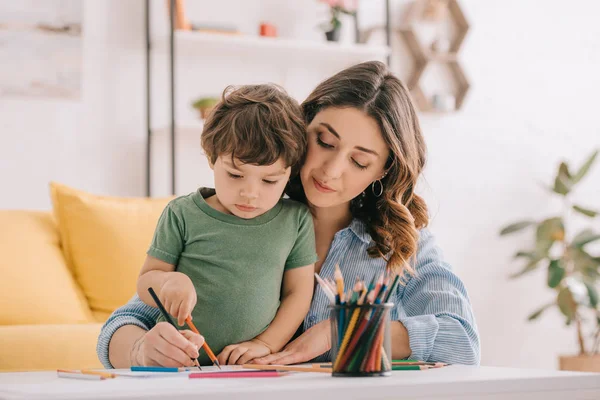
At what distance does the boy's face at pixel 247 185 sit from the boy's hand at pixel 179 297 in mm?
197

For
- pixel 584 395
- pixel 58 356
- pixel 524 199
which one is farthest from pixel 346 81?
pixel 524 199

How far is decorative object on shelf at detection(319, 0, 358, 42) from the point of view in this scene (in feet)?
11.9

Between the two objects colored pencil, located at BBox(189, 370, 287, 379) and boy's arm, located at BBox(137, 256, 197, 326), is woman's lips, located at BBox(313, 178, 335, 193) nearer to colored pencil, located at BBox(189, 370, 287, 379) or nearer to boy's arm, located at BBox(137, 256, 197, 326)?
boy's arm, located at BBox(137, 256, 197, 326)

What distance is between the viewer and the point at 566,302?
3758mm

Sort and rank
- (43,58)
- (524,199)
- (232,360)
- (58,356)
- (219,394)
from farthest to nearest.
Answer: (524,199) → (43,58) → (58,356) → (232,360) → (219,394)

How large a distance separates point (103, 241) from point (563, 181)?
2391 mm

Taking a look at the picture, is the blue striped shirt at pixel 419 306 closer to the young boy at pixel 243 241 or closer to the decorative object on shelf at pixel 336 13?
the young boy at pixel 243 241

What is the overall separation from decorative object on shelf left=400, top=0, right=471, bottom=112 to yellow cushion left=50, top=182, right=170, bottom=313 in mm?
1743

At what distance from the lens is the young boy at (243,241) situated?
1256 millimetres

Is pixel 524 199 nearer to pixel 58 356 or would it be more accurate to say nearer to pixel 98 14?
pixel 98 14

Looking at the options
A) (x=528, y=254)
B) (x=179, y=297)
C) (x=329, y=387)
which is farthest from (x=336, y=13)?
(x=329, y=387)

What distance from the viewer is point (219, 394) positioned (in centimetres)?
74

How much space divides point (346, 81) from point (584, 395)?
824 millimetres

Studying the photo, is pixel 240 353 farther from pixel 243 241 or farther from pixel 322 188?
pixel 322 188
